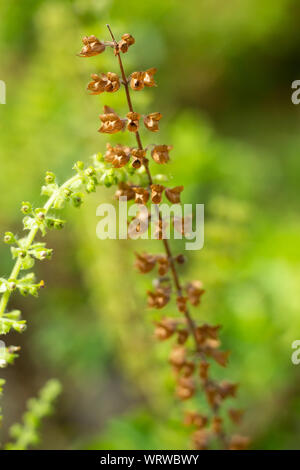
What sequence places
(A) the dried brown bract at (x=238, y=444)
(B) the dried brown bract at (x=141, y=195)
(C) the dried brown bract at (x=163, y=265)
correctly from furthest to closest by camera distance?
(A) the dried brown bract at (x=238, y=444)
(C) the dried brown bract at (x=163, y=265)
(B) the dried brown bract at (x=141, y=195)

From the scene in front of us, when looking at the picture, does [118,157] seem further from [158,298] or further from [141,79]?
[158,298]

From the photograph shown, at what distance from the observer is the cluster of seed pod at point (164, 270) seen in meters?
1.18

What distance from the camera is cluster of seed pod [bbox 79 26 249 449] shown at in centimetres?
118

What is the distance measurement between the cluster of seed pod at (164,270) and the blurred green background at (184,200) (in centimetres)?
82

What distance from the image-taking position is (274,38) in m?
5.18

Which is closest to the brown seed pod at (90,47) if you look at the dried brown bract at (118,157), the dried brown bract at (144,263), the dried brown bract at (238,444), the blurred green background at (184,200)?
the dried brown bract at (118,157)

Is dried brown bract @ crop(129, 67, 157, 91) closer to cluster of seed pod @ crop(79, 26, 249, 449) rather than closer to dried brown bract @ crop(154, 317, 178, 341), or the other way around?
cluster of seed pod @ crop(79, 26, 249, 449)

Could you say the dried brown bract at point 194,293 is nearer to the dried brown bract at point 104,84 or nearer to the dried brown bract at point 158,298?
the dried brown bract at point 158,298

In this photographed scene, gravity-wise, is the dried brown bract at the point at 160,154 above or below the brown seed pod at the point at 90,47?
below

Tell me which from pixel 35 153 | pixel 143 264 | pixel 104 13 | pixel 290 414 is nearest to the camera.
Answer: pixel 143 264

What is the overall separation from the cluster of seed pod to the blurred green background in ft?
2.70
